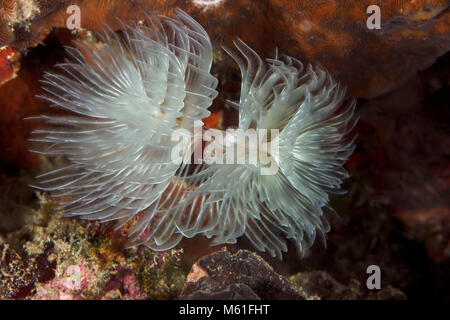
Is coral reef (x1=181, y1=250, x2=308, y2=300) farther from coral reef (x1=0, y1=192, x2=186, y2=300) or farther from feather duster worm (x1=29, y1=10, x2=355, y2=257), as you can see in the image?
coral reef (x1=0, y1=192, x2=186, y2=300)

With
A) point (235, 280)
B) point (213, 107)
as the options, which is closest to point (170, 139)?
point (213, 107)

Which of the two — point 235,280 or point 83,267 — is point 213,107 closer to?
point 235,280

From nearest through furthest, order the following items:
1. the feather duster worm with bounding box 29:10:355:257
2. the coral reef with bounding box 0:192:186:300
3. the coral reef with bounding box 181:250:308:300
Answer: the coral reef with bounding box 181:250:308:300
the feather duster worm with bounding box 29:10:355:257
the coral reef with bounding box 0:192:186:300

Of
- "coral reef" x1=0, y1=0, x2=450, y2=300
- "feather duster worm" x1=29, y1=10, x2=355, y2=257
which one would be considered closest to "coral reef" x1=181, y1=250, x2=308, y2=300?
"coral reef" x1=0, y1=0, x2=450, y2=300

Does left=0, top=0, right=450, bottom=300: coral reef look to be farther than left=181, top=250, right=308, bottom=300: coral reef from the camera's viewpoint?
Yes

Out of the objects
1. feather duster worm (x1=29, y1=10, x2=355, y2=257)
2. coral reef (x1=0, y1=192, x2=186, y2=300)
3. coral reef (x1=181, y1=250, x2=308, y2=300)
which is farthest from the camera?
coral reef (x1=0, y1=192, x2=186, y2=300)

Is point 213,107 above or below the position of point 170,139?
above

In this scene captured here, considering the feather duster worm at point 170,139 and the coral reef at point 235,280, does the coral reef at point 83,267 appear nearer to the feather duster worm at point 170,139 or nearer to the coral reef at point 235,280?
the feather duster worm at point 170,139

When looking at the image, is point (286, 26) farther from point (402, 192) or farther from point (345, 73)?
point (402, 192)
